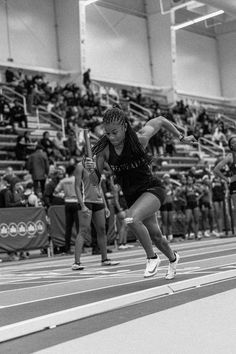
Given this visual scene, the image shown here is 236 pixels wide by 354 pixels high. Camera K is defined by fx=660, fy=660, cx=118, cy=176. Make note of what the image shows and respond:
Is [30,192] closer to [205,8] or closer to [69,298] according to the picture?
[69,298]

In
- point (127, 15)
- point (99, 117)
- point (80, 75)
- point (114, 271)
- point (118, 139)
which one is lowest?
point (114, 271)

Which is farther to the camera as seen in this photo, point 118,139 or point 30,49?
point 30,49

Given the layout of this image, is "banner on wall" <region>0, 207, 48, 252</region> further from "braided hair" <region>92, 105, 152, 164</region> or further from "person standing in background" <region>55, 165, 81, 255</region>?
"braided hair" <region>92, 105, 152, 164</region>

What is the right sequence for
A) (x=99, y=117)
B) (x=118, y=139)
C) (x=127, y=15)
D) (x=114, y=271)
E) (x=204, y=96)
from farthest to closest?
(x=204, y=96)
(x=127, y=15)
(x=99, y=117)
(x=114, y=271)
(x=118, y=139)

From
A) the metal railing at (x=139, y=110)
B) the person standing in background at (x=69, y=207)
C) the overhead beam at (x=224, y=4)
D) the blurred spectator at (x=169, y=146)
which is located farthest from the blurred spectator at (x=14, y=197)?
the metal railing at (x=139, y=110)

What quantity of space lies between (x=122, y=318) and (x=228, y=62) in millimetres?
37043

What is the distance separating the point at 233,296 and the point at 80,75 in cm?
2465

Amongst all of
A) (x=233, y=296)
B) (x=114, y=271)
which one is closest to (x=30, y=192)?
(x=114, y=271)

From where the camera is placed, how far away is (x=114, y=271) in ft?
27.3

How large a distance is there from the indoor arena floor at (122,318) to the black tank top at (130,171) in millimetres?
919

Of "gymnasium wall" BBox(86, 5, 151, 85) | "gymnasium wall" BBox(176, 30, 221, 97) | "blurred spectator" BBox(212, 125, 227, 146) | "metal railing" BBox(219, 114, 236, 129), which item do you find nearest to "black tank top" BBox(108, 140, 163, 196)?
"gymnasium wall" BBox(86, 5, 151, 85)

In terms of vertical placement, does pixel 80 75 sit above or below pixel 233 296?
above

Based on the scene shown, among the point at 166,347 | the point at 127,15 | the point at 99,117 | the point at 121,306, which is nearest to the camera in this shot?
the point at 166,347

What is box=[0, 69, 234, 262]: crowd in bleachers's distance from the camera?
1630 centimetres
